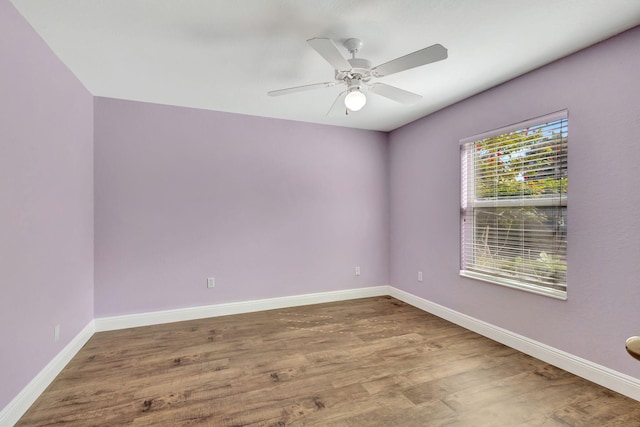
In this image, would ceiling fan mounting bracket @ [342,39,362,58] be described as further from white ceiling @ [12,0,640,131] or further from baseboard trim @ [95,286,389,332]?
baseboard trim @ [95,286,389,332]

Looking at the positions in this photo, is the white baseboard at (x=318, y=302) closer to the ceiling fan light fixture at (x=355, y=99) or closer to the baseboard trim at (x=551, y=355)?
the baseboard trim at (x=551, y=355)

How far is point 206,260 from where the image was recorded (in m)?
3.50

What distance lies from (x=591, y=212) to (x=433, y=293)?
1.88 meters

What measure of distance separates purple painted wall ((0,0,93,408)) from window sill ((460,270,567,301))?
3.67 meters

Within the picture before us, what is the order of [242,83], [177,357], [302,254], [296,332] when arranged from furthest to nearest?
[302,254] < [296,332] < [242,83] < [177,357]

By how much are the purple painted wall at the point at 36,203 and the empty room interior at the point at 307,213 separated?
2 cm

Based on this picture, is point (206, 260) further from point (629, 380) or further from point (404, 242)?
point (629, 380)

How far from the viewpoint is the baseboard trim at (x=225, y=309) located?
125 inches

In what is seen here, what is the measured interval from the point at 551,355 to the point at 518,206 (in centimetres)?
125

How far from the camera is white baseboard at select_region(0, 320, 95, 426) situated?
5.57 ft

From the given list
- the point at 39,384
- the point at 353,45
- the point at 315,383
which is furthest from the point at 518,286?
the point at 39,384

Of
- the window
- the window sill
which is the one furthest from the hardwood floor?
the window

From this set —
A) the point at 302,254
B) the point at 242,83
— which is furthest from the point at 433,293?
the point at 242,83

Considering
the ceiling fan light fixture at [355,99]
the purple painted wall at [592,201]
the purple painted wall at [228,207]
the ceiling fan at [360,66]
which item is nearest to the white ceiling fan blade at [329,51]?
the ceiling fan at [360,66]
